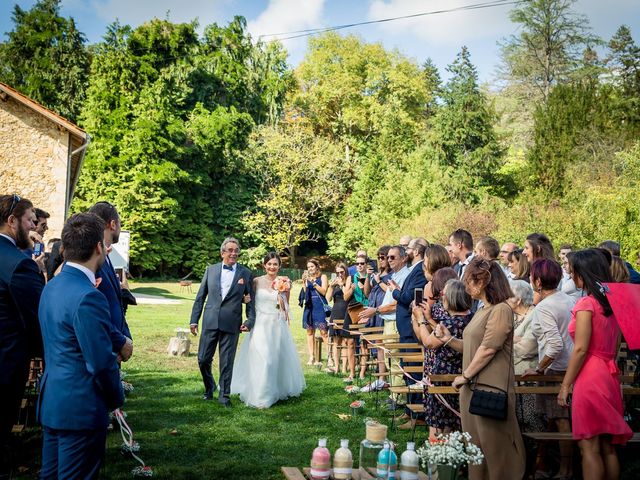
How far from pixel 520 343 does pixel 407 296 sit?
224 cm

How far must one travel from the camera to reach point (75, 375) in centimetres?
382

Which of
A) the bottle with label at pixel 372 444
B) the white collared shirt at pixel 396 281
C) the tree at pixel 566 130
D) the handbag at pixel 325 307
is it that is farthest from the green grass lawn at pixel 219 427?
the tree at pixel 566 130

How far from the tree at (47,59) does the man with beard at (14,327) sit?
42.1 meters

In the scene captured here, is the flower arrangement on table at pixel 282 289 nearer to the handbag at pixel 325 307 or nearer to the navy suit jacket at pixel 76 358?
the handbag at pixel 325 307

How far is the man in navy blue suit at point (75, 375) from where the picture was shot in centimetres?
376

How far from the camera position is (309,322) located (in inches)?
520

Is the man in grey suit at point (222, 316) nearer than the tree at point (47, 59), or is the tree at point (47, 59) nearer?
the man in grey suit at point (222, 316)

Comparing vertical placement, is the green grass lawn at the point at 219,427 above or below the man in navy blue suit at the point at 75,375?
below

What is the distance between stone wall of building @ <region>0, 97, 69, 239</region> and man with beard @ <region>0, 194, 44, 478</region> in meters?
20.5

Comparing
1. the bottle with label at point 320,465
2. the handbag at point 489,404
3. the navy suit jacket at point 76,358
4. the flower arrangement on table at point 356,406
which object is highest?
the navy suit jacket at point 76,358

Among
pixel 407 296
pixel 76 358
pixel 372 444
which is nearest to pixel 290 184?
pixel 407 296

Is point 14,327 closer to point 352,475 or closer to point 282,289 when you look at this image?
point 352,475

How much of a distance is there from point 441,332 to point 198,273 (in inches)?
1544

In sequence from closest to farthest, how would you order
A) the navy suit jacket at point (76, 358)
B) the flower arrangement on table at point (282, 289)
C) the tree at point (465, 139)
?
the navy suit jacket at point (76, 358) < the flower arrangement on table at point (282, 289) < the tree at point (465, 139)
